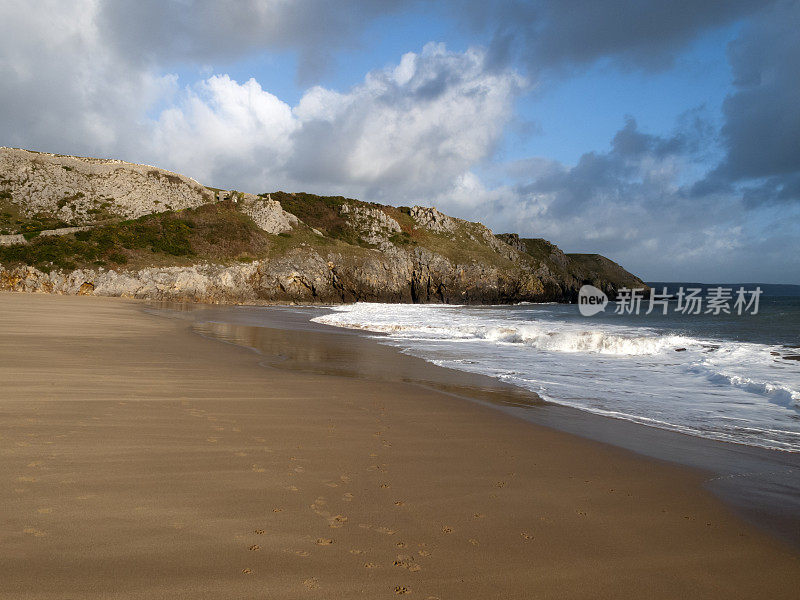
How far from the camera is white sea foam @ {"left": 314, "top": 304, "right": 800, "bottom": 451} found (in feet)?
23.0

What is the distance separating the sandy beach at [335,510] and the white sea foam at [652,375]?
2.64m

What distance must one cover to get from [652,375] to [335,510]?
10.4 meters

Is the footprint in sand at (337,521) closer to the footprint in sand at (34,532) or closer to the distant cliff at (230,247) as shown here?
the footprint in sand at (34,532)

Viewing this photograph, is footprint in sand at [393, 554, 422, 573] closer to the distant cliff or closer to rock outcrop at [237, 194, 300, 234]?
the distant cliff

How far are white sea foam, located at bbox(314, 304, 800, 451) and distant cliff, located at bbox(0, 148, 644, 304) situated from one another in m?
37.3

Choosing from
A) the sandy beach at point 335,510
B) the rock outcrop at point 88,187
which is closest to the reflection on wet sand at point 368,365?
the sandy beach at point 335,510

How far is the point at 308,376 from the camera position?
29.8 ft

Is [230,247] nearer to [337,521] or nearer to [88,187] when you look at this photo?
[88,187]

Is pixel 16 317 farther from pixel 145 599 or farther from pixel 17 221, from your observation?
pixel 17 221

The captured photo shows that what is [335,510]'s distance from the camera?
3.24 meters

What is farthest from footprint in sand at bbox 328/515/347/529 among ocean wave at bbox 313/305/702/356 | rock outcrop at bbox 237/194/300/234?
rock outcrop at bbox 237/194/300/234

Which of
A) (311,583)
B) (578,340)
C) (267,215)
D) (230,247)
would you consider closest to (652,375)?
(578,340)

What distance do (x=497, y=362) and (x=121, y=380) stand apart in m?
9.08

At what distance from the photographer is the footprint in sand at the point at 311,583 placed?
235 cm
